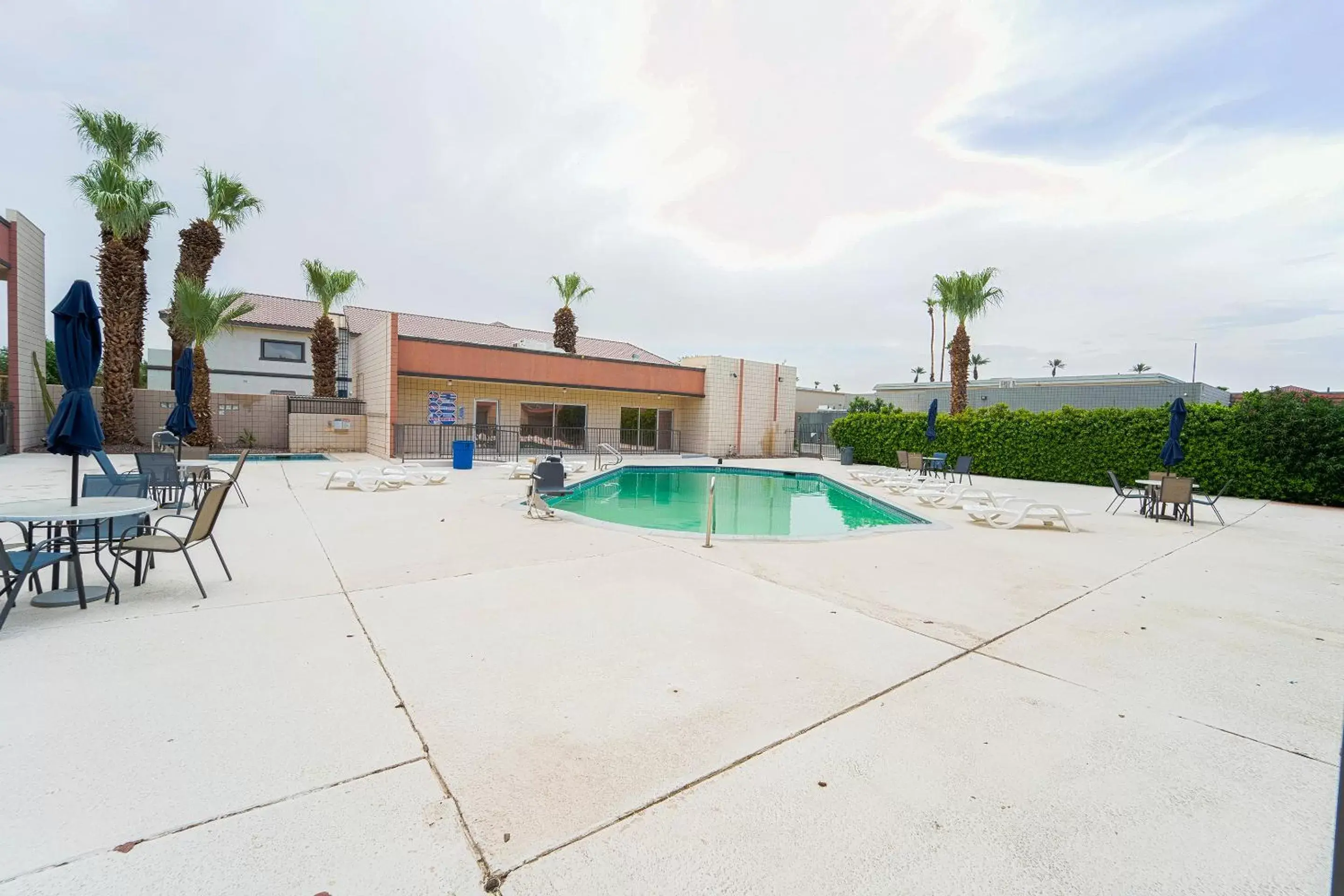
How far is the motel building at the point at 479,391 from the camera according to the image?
19.6 meters

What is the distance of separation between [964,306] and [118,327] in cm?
2646

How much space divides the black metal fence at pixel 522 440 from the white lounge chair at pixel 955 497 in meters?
10.6

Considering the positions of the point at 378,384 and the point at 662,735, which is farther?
the point at 378,384

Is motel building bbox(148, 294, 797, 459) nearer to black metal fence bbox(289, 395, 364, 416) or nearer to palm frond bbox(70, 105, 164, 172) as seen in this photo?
black metal fence bbox(289, 395, 364, 416)

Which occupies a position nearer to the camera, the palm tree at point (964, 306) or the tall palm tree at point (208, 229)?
the tall palm tree at point (208, 229)

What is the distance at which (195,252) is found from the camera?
18.2 m

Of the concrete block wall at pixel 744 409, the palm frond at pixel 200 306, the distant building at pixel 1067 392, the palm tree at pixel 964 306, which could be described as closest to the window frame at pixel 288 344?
the palm frond at pixel 200 306

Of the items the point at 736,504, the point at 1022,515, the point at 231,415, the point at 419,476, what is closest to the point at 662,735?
the point at 1022,515

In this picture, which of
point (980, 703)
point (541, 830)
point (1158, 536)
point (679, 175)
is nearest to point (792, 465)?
point (679, 175)

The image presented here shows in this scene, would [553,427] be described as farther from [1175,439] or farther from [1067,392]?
[1067,392]

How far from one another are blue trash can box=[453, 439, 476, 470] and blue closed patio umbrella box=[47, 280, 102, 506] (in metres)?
11.1

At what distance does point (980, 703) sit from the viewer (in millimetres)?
3033

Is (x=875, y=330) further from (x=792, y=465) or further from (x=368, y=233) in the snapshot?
(x=368, y=233)

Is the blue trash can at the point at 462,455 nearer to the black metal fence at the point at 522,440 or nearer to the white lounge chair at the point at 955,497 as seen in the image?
the black metal fence at the point at 522,440
